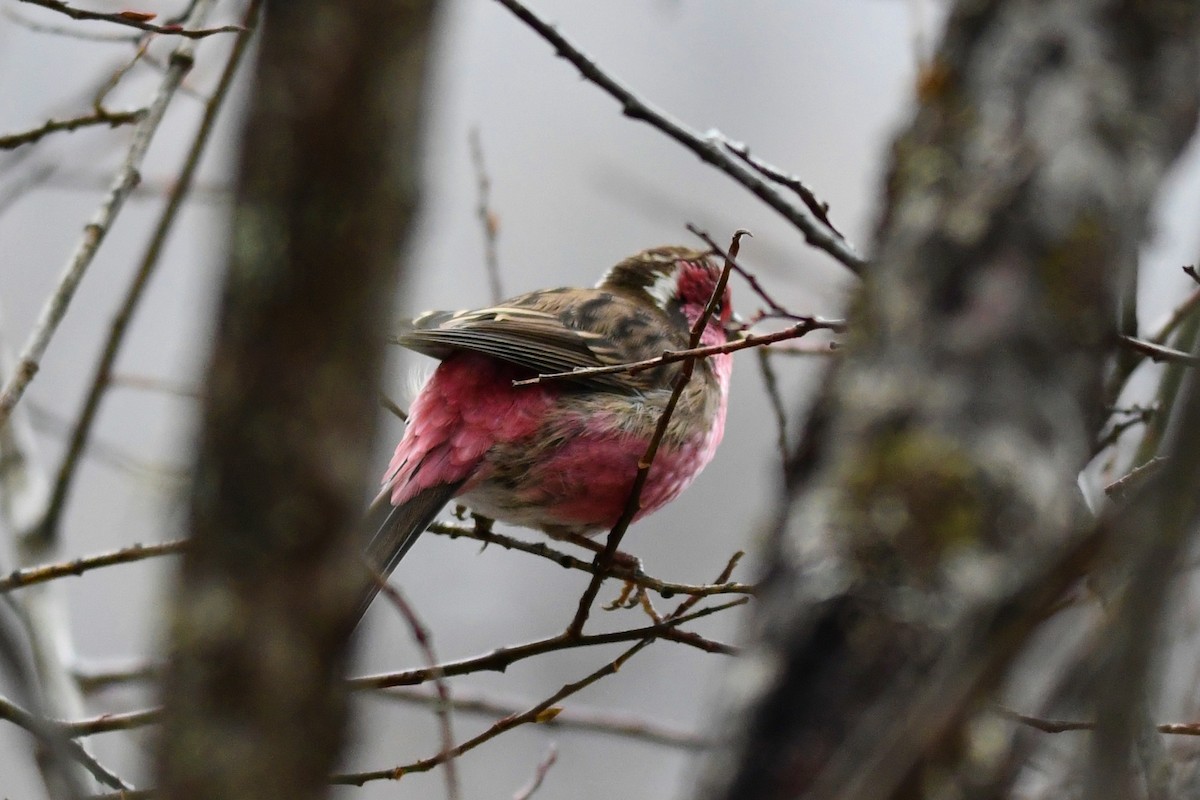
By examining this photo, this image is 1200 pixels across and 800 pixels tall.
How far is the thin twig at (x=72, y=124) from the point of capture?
3229mm

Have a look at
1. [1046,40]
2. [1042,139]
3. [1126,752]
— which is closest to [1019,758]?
[1126,752]

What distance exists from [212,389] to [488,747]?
7.33 m

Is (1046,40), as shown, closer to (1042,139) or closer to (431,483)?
(1042,139)

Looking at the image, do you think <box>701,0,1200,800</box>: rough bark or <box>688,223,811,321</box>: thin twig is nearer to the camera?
<box>701,0,1200,800</box>: rough bark

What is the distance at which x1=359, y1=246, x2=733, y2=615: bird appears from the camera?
445 cm

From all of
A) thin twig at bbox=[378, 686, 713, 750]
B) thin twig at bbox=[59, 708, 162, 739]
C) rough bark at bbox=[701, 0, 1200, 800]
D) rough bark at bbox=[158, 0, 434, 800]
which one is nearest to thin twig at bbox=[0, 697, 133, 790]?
thin twig at bbox=[59, 708, 162, 739]

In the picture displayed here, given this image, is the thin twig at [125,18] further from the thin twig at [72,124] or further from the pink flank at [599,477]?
the pink flank at [599,477]

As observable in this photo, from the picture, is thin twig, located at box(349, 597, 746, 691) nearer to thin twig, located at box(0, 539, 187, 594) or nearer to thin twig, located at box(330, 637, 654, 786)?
thin twig, located at box(330, 637, 654, 786)

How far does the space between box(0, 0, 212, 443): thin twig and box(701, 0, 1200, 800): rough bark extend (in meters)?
1.80

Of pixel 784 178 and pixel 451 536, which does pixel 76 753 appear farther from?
pixel 784 178

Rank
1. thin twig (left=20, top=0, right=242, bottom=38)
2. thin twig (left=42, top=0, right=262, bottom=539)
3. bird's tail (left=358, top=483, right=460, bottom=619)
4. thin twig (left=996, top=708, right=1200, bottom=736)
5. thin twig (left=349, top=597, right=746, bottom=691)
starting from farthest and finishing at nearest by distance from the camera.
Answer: bird's tail (left=358, top=483, right=460, bottom=619) → thin twig (left=42, top=0, right=262, bottom=539) → thin twig (left=349, top=597, right=746, bottom=691) → thin twig (left=20, top=0, right=242, bottom=38) → thin twig (left=996, top=708, right=1200, bottom=736)

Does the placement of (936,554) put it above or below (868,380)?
below

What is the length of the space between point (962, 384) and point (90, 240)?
2.16 metres

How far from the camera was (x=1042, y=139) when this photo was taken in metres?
1.90
